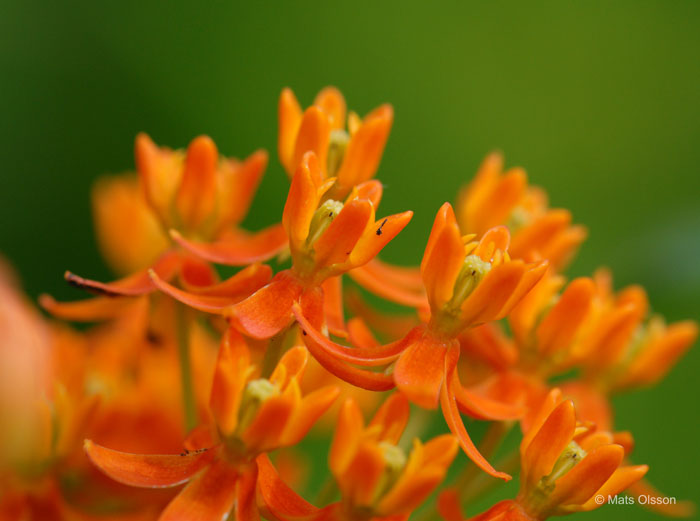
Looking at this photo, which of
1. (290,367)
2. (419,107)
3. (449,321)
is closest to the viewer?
(290,367)

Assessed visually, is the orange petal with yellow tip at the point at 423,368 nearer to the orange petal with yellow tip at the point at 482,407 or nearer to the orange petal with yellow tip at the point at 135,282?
the orange petal with yellow tip at the point at 482,407

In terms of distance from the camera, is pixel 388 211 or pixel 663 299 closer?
pixel 663 299

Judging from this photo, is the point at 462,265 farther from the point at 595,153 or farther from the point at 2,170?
the point at 595,153

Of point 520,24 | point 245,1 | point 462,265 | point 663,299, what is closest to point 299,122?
point 462,265

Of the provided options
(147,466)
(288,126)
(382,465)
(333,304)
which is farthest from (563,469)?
(288,126)

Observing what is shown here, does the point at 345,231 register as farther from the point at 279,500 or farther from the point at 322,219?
the point at 279,500
